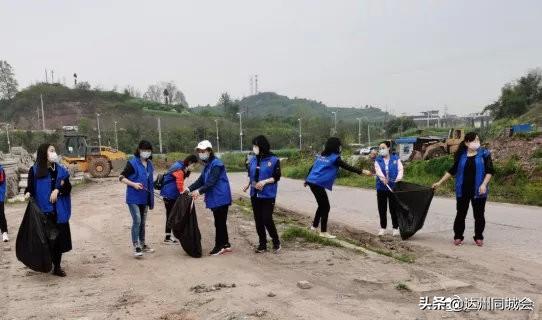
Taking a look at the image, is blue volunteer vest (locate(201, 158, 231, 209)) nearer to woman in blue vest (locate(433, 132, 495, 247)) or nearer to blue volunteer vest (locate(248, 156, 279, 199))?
blue volunteer vest (locate(248, 156, 279, 199))

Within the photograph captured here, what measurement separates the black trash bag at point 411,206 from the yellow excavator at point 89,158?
21.1m

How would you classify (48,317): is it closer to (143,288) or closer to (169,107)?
(143,288)

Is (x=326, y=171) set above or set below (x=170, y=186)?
above

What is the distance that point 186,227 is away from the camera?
22.6ft

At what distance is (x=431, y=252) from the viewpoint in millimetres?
7117

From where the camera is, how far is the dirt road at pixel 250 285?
456 centimetres

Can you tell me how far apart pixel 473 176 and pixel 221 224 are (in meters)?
3.69

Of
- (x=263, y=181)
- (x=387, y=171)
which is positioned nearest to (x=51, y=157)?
(x=263, y=181)

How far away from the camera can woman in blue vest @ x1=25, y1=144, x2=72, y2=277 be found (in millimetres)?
6152

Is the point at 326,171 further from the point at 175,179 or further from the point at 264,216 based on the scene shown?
the point at 175,179

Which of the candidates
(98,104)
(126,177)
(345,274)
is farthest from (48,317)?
(98,104)

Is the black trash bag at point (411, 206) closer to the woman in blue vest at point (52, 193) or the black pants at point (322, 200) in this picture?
the black pants at point (322, 200)

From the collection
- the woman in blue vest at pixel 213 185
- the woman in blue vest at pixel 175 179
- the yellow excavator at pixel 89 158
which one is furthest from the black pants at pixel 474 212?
the yellow excavator at pixel 89 158

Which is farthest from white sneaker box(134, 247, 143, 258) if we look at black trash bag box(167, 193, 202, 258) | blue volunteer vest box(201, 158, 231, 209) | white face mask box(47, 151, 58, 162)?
white face mask box(47, 151, 58, 162)
